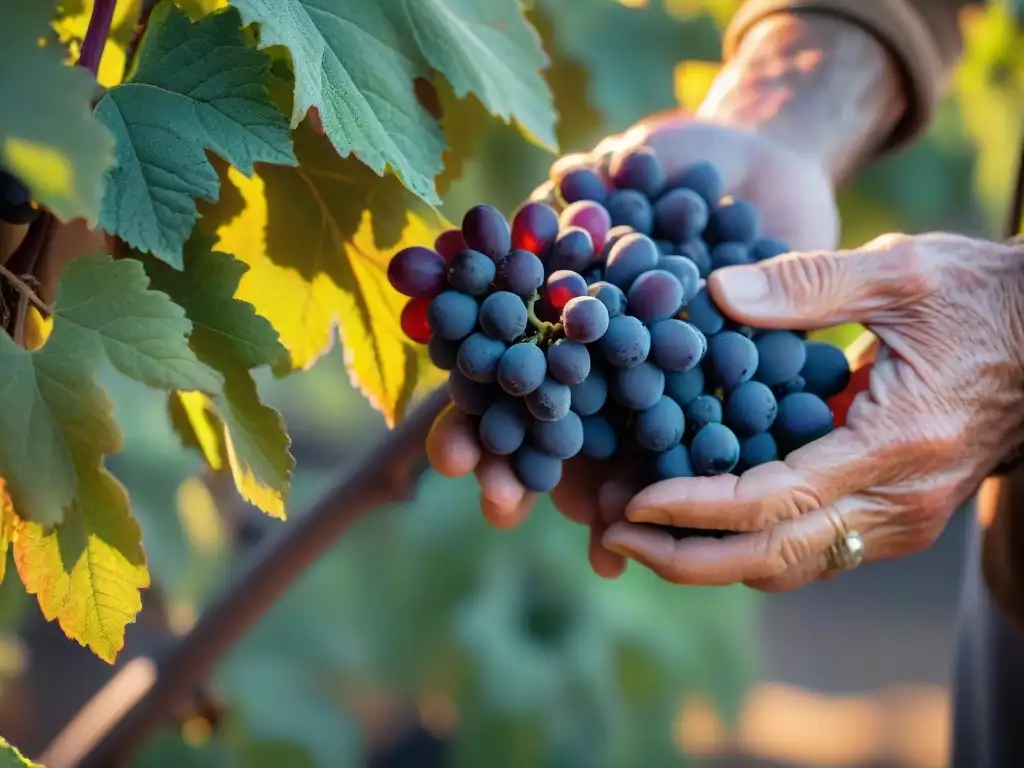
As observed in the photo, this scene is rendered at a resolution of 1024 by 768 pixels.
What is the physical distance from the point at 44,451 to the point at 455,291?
0.25 meters

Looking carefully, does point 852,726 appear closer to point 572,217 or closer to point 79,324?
point 572,217

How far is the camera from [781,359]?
0.69m

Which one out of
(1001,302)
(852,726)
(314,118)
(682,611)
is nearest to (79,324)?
(314,118)

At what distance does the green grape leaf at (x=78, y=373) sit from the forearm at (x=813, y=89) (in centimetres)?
72

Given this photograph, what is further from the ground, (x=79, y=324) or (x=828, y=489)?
(x=79, y=324)

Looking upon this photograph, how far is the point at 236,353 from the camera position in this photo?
0.51m

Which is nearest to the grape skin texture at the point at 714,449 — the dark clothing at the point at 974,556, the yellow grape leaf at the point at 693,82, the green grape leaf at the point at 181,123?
the green grape leaf at the point at 181,123

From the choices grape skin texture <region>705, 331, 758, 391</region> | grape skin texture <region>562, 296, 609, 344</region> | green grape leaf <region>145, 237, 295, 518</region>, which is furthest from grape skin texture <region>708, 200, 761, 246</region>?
green grape leaf <region>145, 237, 295, 518</region>

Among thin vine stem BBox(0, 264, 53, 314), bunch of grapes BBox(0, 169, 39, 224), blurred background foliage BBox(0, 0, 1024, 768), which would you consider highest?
bunch of grapes BBox(0, 169, 39, 224)

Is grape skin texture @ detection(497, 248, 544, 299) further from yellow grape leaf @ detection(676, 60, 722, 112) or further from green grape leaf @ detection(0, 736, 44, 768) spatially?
yellow grape leaf @ detection(676, 60, 722, 112)

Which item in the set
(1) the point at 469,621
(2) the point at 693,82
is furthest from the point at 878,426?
(1) the point at 469,621

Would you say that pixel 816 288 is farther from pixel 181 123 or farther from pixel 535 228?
pixel 181 123

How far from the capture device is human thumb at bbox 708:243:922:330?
688 millimetres

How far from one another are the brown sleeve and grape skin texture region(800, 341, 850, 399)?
524 mm
